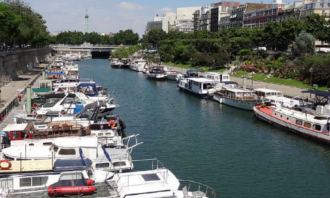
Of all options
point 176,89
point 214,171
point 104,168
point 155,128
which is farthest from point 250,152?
point 176,89

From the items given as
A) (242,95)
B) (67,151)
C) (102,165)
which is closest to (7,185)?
(102,165)

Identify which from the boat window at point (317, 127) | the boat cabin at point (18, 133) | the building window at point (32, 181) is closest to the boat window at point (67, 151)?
the boat cabin at point (18, 133)

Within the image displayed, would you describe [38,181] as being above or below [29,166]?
above

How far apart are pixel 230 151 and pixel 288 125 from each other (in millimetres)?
11151

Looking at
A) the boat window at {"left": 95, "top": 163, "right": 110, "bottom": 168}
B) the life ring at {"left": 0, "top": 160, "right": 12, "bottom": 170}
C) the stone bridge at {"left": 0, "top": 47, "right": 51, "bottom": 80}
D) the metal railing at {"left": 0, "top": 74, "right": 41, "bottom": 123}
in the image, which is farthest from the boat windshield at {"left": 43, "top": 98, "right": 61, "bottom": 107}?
the stone bridge at {"left": 0, "top": 47, "right": 51, "bottom": 80}

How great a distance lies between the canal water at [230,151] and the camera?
32.0 m

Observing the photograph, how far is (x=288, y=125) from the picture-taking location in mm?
48750

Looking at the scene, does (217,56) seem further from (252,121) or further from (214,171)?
(214,171)

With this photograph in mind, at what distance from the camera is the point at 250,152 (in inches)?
1598

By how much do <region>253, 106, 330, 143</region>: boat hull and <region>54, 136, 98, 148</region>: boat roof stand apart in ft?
75.9

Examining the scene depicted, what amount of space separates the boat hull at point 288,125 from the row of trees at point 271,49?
22044mm

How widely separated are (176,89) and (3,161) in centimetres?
6509

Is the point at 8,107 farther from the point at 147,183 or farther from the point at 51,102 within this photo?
the point at 147,183

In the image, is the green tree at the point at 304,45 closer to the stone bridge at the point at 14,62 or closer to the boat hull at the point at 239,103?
the boat hull at the point at 239,103
